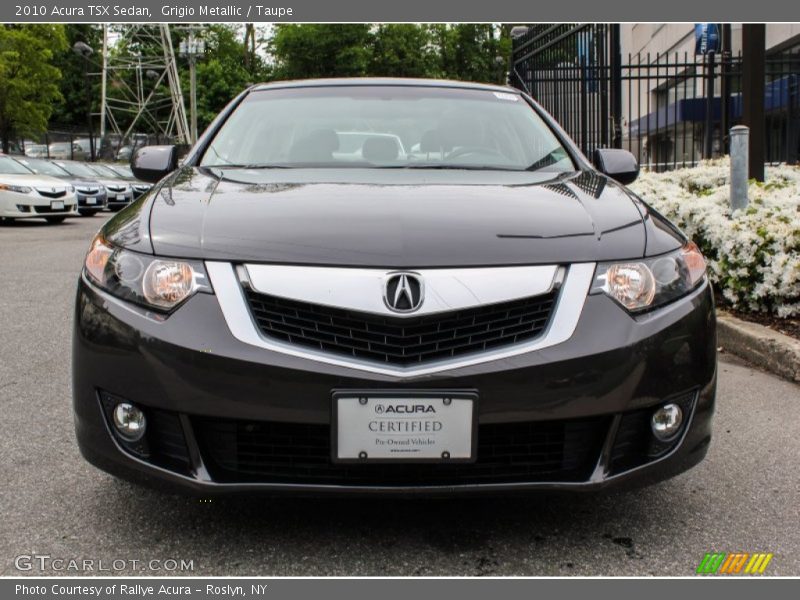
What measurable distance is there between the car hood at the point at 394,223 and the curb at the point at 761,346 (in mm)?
2051

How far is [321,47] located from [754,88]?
44980 mm

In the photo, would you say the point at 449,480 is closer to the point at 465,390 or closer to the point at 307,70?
the point at 465,390

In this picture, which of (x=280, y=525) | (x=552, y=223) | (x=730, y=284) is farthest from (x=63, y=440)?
(x=730, y=284)

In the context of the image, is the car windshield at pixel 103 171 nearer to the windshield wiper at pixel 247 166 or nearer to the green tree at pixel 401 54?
the windshield wiper at pixel 247 166

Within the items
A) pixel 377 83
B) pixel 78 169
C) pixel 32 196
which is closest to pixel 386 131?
pixel 377 83

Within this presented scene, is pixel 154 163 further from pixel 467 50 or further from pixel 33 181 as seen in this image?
pixel 467 50

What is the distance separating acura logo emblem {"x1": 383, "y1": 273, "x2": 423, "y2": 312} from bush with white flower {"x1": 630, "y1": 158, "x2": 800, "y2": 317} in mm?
3452

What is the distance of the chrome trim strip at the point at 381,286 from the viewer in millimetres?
2348

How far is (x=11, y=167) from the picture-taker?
1806cm

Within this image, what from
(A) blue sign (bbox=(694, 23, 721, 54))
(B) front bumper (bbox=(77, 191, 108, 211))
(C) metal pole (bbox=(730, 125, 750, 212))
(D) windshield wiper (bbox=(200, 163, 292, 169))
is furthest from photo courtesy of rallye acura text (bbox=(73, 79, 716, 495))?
(B) front bumper (bbox=(77, 191, 108, 211))

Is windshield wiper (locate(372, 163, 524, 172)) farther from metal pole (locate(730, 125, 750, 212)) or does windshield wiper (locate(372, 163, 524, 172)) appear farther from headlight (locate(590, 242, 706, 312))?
metal pole (locate(730, 125, 750, 212))

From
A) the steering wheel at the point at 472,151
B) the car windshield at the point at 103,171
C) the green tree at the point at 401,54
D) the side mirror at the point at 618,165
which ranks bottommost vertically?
the car windshield at the point at 103,171

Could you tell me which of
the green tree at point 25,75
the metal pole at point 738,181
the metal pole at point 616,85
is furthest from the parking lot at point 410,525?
the green tree at point 25,75

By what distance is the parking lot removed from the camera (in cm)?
253
